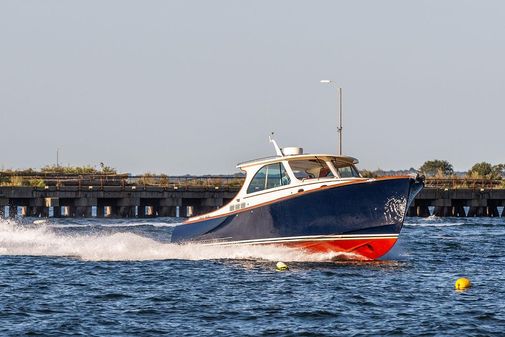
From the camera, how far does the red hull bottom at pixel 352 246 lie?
112ft

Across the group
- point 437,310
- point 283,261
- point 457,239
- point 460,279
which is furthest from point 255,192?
point 457,239

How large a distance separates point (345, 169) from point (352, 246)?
259cm

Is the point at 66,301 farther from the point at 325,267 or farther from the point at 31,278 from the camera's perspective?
the point at 325,267

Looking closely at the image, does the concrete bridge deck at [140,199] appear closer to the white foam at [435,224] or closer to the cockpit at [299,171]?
the white foam at [435,224]

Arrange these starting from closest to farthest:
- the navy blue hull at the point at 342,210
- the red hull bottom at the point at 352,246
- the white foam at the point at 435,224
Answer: the navy blue hull at the point at 342,210 → the red hull bottom at the point at 352,246 → the white foam at the point at 435,224

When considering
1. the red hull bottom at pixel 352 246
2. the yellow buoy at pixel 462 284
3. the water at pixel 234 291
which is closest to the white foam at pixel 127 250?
the water at pixel 234 291

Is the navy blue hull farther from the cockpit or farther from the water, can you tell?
the water

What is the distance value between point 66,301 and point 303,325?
6688 millimetres

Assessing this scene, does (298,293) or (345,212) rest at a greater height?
(345,212)

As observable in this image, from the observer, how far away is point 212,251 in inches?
1437

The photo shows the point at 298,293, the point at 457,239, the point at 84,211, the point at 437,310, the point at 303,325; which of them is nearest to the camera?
the point at 303,325

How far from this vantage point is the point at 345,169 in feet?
116

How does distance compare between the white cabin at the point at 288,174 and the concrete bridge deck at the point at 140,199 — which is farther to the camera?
the concrete bridge deck at the point at 140,199

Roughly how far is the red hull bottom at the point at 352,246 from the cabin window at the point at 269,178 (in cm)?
194
